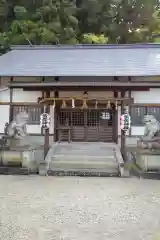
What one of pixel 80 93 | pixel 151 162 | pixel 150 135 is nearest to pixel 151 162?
pixel 151 162

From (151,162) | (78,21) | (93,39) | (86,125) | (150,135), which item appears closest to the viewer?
(151,162)

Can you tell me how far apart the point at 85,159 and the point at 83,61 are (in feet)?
18.2

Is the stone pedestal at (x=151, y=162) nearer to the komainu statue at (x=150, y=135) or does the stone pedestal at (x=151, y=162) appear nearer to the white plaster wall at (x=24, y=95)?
the komainu statue at (x=150, y=135)

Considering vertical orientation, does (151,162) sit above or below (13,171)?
above

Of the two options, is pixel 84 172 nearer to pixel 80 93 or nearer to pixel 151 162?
pixel 151 162

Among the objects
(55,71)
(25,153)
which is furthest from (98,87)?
(25,153)

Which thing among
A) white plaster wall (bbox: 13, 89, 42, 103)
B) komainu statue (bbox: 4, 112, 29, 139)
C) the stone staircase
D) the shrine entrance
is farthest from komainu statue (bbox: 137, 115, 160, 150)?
white plaster wall (bbox: 13, 89, 42, 103)

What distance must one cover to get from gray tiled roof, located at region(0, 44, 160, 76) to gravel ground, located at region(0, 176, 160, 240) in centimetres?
564

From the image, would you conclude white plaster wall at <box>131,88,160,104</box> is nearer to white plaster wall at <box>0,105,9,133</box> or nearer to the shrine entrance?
the shrine entrance

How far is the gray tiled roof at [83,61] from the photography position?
14.1 metres

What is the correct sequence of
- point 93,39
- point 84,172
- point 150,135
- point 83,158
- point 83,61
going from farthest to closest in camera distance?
point 93,39
point 83,61
point 83,158
point 150,135
point 84,172

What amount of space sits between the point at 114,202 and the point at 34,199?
1911 millimetres

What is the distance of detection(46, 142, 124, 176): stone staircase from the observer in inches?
455

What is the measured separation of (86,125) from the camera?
15336 millimetres
